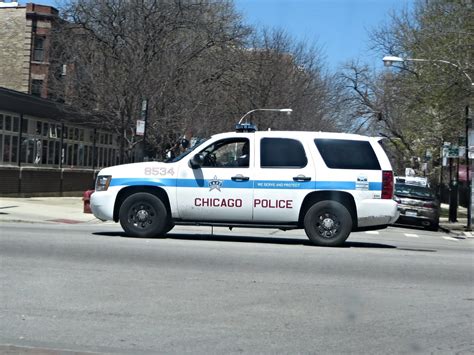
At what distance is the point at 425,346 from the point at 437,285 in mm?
3041

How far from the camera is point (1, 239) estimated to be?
38.9 ft

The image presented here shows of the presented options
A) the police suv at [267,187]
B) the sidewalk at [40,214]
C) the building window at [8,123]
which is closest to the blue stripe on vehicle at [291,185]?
the police suv at [267,187]

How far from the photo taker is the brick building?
125 feet

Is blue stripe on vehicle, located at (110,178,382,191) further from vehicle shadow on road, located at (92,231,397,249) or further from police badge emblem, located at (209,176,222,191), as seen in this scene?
vehicle shadow on road, located at (92,231,397,249)

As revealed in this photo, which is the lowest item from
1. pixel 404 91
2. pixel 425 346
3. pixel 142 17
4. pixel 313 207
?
pixel 425 346

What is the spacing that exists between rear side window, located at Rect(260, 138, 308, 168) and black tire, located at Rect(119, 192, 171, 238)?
2.18 m

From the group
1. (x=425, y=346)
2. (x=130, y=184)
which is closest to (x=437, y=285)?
(x=425, y=346)

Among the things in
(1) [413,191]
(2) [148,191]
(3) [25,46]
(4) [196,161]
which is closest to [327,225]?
(4) [196,161]

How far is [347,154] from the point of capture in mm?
12484

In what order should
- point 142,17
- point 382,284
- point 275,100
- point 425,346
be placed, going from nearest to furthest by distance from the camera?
point 425,346
point 382,284
point 142,17
point 275,100

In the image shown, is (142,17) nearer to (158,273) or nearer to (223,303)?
(158,273)

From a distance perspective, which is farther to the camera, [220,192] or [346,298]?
[220,192]

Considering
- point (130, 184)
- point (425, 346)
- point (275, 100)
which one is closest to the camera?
point (425, 346)

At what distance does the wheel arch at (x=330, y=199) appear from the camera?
40.5 feet
